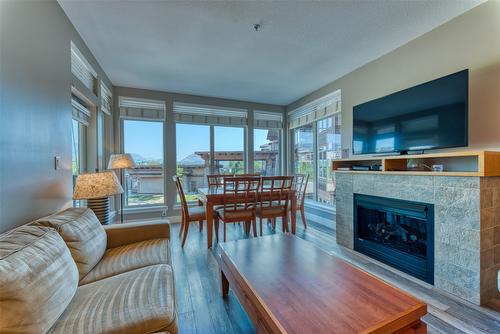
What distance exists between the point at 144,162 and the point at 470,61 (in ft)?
15.6

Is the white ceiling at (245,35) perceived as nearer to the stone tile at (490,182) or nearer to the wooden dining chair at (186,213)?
the stone tile at (490,182)

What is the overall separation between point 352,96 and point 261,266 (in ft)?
9.70

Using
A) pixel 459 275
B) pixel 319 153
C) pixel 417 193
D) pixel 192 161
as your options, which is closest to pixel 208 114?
pixel 192 161

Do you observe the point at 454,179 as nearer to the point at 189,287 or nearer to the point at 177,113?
the point at 189,287

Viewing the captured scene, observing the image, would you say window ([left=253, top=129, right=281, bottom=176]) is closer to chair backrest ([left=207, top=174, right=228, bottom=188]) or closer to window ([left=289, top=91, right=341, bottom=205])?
window ([left=289, top=91, right=341, bottom=205])

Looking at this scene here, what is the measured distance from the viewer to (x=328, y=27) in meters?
2.25

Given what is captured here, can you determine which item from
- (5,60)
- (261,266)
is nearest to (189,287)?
(261,266)

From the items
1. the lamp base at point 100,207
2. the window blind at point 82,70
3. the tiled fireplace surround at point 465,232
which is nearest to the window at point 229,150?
the window blind at point 82,70

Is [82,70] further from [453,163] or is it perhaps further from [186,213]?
[453,163]

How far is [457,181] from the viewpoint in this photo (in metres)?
1.78

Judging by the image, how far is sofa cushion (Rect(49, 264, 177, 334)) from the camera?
0.93 metres

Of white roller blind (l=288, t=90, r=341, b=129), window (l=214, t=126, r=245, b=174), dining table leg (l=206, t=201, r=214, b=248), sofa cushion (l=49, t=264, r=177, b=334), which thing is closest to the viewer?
sofa cushion (l=49, t=264, r=177, b=334)

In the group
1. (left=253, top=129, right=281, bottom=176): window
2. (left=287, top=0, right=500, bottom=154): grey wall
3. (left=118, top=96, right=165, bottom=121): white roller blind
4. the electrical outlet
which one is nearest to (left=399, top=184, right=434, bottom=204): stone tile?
(left=287, top=0, right=500, bottom=154): grey wall

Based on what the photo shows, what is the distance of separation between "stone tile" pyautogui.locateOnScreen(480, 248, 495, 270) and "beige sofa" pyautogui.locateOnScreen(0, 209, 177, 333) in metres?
2.26
